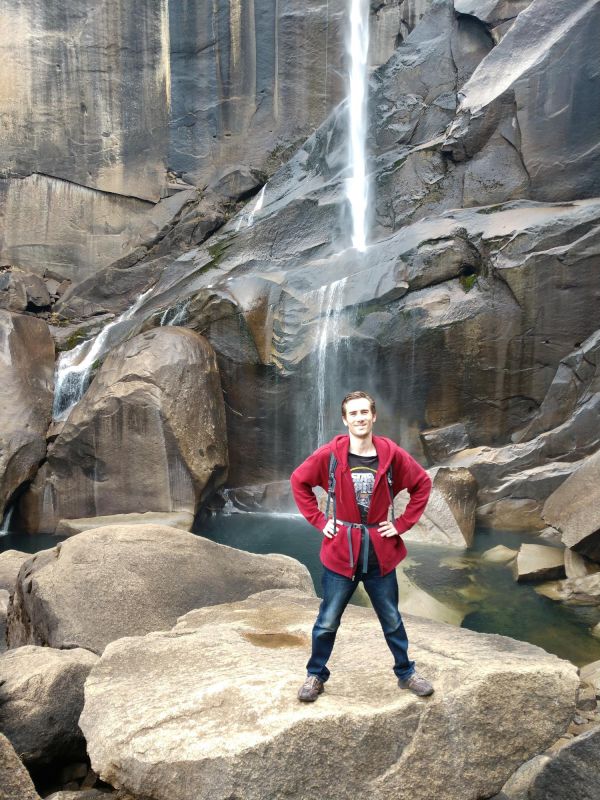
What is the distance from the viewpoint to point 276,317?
13.5 meters

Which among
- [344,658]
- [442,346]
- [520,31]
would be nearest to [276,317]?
[442,346]

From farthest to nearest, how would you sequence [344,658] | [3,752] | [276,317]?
[276,317] → [344,658] → [3,752]

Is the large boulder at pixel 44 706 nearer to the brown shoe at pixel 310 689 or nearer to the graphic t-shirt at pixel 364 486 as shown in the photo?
Result: the brown shoe at pixel 310 689

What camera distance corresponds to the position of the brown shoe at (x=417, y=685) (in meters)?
3.48

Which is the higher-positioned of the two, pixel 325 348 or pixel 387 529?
pixel 325 348

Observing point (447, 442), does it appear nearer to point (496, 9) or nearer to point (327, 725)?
point (327, 725)

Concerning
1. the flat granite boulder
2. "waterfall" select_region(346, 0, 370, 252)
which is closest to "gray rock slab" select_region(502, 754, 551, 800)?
the flat granite boulder

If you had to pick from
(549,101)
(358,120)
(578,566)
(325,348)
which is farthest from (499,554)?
(358,120)

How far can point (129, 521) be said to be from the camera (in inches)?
457

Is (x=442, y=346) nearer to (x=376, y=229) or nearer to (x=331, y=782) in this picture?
(x=376, y=229)

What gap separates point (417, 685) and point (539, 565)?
6017 millimetres

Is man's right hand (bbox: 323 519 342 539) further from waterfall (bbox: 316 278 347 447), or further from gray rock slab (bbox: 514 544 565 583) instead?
waterfall (bbox: 316 278 347 447)

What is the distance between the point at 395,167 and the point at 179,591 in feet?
39.8

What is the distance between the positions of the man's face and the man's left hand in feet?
1.50
